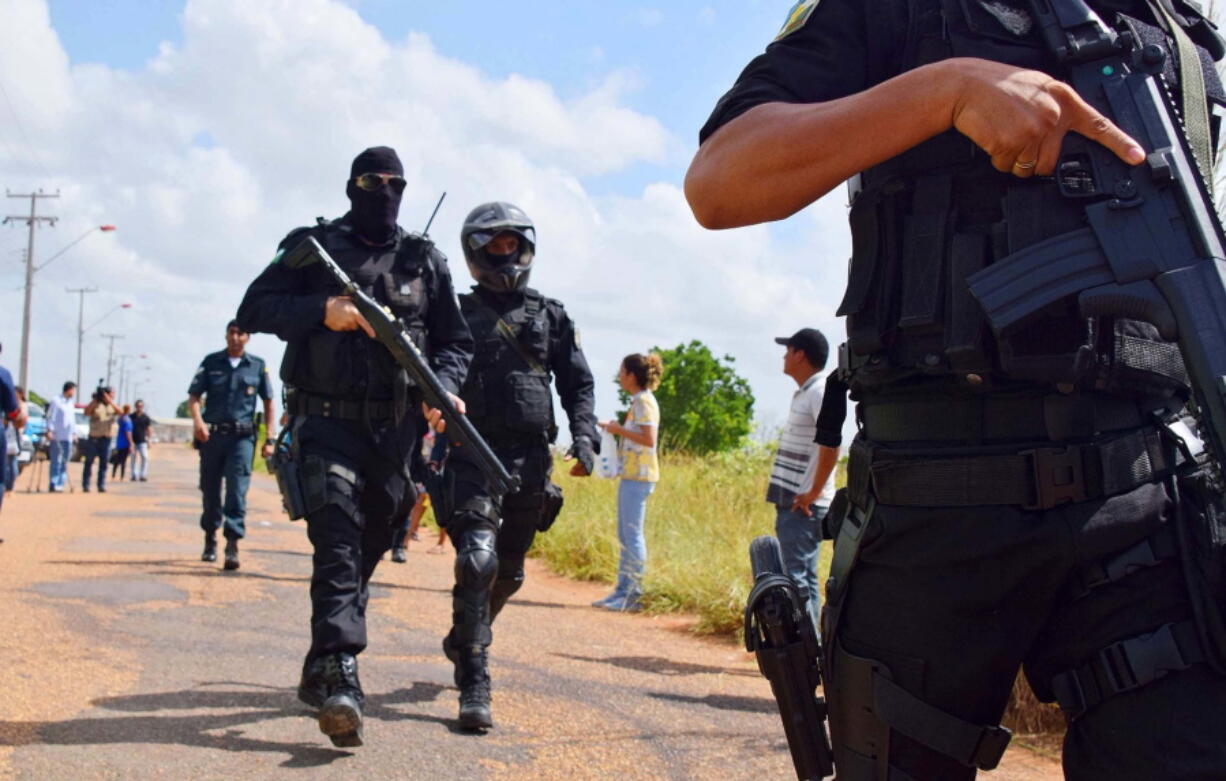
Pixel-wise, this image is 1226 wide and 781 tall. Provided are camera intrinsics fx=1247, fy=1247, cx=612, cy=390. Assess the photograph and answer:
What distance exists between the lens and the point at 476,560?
16.7ft

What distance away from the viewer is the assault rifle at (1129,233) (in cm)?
163

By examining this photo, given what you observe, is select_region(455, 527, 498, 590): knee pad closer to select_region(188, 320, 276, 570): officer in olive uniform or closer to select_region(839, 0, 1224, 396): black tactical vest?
select_region(839, 0, 1224, 396): black tactical vest

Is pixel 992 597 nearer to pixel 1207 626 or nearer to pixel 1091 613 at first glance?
pixel 1091 613

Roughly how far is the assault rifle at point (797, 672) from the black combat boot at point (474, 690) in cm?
280

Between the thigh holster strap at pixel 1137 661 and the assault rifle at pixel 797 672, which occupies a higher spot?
the thigh holster strap at pixel 1137 661

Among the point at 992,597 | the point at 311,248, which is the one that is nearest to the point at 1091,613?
the point at 992,597

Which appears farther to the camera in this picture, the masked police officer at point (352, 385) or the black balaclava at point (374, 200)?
the black balaclava at point (374, 200)

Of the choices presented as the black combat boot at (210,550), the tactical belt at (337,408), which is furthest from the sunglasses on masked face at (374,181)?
the black combat boot at (210,550)

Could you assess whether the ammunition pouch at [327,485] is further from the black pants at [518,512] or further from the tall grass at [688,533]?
the tall grass at [688,533]

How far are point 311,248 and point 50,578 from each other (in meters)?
5.11

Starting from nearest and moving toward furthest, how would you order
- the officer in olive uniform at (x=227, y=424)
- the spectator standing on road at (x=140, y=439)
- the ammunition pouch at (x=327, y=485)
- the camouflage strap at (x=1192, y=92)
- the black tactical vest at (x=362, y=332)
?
the camouflage strap at (x=1192, y=92) → the ammunition pouch at (x=327, y=485) → the black tactical vest at (x=362, y=332) → the officer in olive uniform at (x=227, y=424) → the spectator standing on road at (x=140, y=439)

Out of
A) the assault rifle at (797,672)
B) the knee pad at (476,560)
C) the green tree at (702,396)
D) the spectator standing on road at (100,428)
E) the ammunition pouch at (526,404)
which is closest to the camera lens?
the assault rifle at (797,672)

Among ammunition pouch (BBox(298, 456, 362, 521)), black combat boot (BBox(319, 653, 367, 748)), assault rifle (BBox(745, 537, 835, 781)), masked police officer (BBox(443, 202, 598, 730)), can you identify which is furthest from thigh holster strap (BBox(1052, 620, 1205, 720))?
masked police officer (BBox(443, 202, 598, 730))

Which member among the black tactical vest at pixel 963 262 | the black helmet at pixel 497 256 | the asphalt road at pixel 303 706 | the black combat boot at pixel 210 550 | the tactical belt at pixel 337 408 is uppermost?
the black helmet at pixel 497 256
